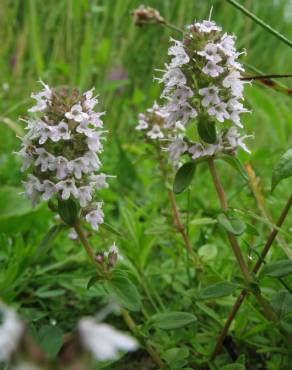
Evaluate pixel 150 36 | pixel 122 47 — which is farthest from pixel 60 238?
pixel 150 36

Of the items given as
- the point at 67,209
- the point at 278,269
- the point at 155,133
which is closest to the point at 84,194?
the point at 67,209

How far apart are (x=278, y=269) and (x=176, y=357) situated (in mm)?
231

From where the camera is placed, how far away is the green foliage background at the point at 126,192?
1287 millimetres

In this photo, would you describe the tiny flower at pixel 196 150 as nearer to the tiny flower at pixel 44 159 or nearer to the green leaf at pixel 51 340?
the tiny flower at pixel 44 159

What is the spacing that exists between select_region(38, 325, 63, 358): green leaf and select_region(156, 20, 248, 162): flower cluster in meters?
0.43

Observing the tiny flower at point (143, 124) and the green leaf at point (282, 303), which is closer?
the green leaf at point (282, 303)

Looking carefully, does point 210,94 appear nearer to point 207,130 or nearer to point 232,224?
point 207,130

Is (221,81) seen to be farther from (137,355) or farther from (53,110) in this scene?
(137,355)

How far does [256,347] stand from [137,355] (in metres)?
0.26

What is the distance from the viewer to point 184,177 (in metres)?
1.05

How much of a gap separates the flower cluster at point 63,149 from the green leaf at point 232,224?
0.22 meters

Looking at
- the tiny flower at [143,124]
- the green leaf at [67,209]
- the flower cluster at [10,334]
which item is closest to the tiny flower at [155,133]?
the tiny flower at [143,124]

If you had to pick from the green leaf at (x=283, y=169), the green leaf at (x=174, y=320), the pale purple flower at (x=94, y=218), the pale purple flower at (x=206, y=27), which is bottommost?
the green leaf at (x=174, y=320)

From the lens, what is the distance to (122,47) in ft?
10.8
